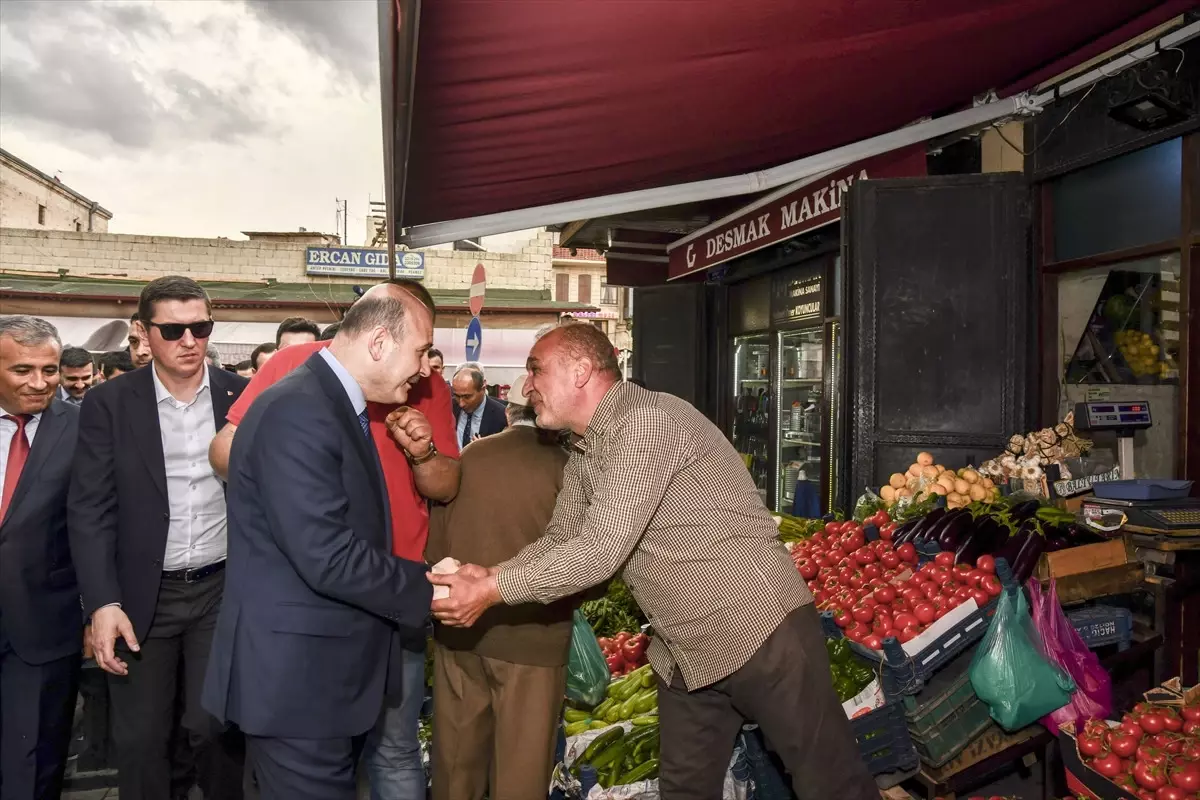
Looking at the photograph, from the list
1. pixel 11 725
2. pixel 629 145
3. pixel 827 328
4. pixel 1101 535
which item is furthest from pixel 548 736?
pixel 827 328

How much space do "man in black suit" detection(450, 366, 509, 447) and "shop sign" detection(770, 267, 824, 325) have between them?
342 cm

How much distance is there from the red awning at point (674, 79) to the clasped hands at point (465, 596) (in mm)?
1713

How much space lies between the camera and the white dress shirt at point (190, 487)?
10.5ft

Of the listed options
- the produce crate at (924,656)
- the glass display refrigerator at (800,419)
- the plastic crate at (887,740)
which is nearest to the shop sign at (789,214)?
the glass display refrigerator at (800,419)

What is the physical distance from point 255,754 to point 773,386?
7958mm

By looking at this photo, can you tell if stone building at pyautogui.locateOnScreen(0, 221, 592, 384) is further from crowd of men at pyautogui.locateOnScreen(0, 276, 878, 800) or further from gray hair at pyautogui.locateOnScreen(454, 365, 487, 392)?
crowd of men at pyautogui.locateOnScreen(0, 276, 878, 800)

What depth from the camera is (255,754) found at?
230 centimetres

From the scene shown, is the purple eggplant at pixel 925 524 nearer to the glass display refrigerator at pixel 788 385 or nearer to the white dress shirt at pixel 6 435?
the glass display refrigerator at pixel 788 385

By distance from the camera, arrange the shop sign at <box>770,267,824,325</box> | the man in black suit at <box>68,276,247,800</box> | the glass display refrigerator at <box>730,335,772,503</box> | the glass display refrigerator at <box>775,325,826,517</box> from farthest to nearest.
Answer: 1. the glass display refrigerator at <box>730,335,772,503</box>
2. the glass display refrigerator at <box>775,325,826,517</box>
3. the shop sign at <box>770,267,824,325</box>
4. the man in black suit at <box>68,276,247,800</box>

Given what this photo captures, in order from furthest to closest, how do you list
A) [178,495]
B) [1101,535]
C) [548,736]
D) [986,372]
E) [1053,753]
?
1. [986,372]
2. [1101,535]
3. [1053,753]
4. [178,495]
5. [548,736]

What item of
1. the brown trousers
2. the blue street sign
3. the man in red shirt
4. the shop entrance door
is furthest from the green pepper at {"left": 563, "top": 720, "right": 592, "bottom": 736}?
the blue street sign

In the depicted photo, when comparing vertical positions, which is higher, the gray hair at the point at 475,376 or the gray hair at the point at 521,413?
the gray hair at the point at 475,376

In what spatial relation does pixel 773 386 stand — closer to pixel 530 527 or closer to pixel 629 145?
pixel 629 145

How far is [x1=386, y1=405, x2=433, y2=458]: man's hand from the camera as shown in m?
2.84
